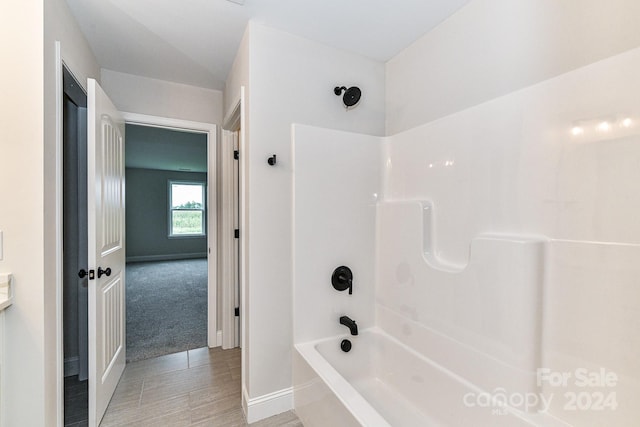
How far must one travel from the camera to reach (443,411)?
1420 millimetres

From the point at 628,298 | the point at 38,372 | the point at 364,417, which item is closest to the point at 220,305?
the point at 38,372

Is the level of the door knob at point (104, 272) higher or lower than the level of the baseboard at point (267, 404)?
higher

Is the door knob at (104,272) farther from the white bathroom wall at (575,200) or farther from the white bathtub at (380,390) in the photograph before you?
the white bathroom wall at (575,200)

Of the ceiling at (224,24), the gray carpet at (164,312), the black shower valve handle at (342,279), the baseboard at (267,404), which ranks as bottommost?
the gray carpet at (164,312)

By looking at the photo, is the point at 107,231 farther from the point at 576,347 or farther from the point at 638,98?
the point at 638,98

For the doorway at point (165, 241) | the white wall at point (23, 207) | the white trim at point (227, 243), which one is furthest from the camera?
the doorway at point (165, 241)

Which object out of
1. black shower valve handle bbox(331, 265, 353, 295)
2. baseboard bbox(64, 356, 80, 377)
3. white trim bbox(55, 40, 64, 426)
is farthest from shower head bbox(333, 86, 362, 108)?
baseboard bbox(64, 356, 80, 377)

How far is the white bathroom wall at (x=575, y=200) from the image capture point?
92cm

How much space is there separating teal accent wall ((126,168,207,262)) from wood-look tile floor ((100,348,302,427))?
576cm

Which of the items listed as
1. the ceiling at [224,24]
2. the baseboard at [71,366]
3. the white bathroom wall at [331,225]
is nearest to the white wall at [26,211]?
the ceiling at [224,24]

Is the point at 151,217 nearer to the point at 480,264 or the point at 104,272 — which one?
the point at 104,272

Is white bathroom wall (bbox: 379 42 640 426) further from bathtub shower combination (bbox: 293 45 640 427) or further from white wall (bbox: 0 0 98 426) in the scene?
white wall (bbox: 0 0 98 426)

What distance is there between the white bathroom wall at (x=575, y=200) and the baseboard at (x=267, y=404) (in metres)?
1.32

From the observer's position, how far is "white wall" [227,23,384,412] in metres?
1.69
